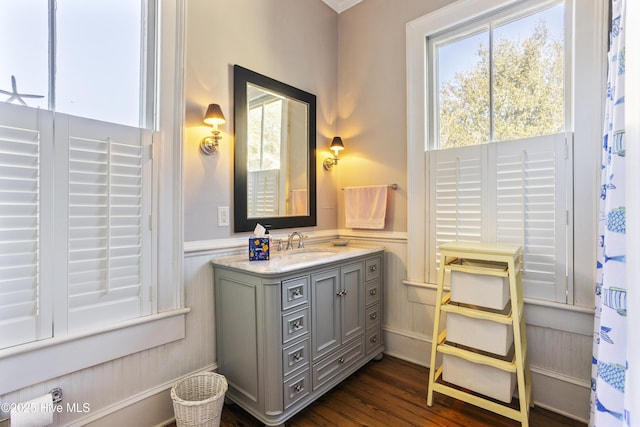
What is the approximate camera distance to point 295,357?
1.64 m

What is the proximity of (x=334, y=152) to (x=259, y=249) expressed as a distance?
122cm

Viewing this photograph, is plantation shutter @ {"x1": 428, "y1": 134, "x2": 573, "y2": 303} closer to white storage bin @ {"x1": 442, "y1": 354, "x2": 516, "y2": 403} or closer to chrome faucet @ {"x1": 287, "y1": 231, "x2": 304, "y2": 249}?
white storage bin @ {"x1": 442, "y1": 354, "x2": 516, "y2": 403}

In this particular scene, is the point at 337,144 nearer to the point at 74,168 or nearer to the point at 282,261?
the point at 282,261

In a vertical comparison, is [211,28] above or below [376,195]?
above

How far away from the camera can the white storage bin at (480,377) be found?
160cm

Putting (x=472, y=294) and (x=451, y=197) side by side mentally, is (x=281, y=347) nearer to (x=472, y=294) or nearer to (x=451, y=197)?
(x=472, y=294)

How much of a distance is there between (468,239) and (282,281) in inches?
51.7

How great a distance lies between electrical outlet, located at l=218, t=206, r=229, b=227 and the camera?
1.89 m

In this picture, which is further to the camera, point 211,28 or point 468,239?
point 468,239

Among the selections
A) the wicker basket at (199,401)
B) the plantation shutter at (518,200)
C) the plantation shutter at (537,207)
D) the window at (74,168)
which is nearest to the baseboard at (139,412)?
the wicker basket at (199,401)

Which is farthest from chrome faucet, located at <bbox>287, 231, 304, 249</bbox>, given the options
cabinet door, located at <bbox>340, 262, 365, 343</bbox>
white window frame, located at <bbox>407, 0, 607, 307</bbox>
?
white window frame, located at <bbox>407, 0, 607, 307</bbox>

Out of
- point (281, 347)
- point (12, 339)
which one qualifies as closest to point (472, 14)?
point (281, 347)

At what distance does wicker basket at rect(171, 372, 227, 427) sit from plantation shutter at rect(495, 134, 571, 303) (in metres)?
1.89

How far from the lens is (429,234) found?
2.21 metres
